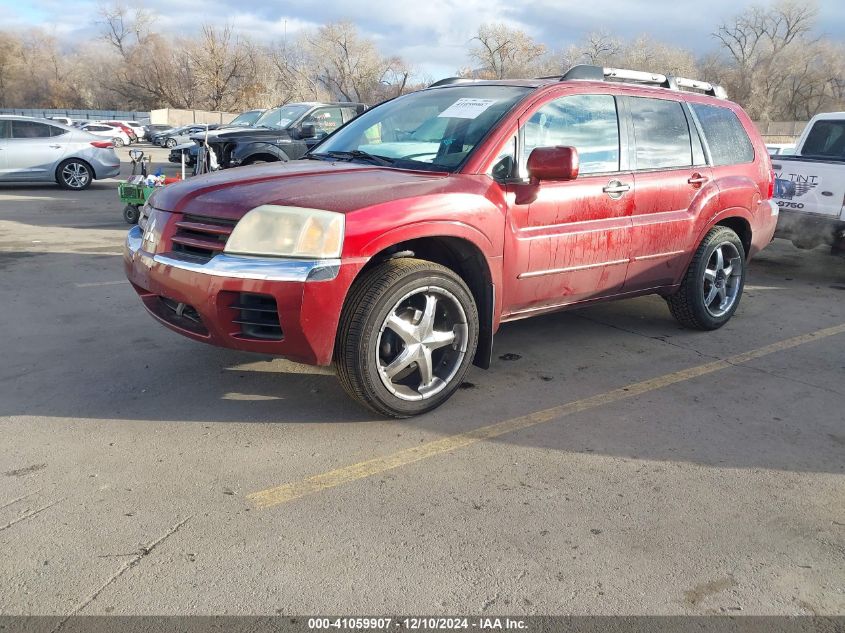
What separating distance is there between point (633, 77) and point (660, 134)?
0.51 meters

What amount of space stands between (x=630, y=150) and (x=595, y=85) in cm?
48

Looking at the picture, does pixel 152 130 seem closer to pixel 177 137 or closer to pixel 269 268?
pixel 177 137

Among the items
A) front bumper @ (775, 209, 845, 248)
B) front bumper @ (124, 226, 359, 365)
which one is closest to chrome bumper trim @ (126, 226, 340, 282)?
front bumper @ (124, 226, 359, 365)

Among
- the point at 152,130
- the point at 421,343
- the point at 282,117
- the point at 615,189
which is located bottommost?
the point at 421,343

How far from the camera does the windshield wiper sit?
14.4ft

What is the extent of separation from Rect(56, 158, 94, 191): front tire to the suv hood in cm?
1289

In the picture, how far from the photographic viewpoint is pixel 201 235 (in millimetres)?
3627

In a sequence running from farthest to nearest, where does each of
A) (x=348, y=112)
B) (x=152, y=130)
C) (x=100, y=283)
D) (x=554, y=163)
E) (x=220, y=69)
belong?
(x=220, y=69)
(x=152, y=130)
(x=348, y=112)
(x=100, y=283)
(x=554, y=163)

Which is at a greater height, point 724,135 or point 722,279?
point 724,135

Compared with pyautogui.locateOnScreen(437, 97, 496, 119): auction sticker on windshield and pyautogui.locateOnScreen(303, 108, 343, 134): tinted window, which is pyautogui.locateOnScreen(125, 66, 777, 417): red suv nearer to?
pyautogui.locateOnScreen(437, 97, 496, 119): auction sticker on windshield

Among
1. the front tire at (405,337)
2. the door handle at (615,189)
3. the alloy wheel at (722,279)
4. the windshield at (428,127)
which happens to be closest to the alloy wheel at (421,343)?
the front tire at (405,337)

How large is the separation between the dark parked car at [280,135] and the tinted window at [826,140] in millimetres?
6403

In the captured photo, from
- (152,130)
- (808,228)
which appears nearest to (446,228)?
(808,228)

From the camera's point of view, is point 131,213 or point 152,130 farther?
point 152,130
